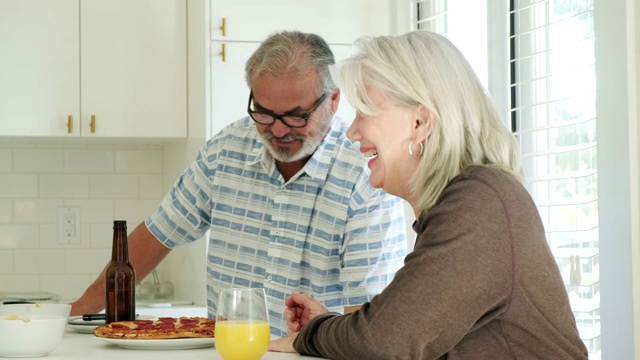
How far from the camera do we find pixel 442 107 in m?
1.72

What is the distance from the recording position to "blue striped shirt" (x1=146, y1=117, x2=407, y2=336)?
2416 millimetres

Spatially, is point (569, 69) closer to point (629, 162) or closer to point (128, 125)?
point (629, 162)

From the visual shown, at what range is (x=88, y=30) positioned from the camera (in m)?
3.96

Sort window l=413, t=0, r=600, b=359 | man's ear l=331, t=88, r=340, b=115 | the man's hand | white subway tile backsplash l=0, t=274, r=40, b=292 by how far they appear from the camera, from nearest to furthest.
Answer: the man's hand → man's ear l=331, t=88, r=340, b=115 → window l=413, t=0, r=600, b=359 → white subway tile backsplash l=0, t=274, r=40, b=292

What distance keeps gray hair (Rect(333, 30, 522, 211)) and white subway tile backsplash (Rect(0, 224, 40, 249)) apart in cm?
286

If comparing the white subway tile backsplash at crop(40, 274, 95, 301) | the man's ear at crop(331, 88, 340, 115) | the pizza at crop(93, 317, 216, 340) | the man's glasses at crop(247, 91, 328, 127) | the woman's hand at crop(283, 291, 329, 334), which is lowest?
the white subway tile backsplash at crop(40, 274, 95, 301)

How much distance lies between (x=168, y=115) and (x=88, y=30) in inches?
17.9

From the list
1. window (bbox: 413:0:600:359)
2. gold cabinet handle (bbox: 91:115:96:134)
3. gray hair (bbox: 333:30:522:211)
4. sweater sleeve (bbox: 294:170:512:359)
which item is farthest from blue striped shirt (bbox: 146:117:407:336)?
gold cabinet handle (bbox: 91:115:96:134)

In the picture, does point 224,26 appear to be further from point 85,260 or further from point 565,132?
point 565,132

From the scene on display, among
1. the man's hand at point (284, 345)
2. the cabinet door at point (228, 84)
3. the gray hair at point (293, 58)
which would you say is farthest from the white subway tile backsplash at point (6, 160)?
the man's hand at point (284, 345)

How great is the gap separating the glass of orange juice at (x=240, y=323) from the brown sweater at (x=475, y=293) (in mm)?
138

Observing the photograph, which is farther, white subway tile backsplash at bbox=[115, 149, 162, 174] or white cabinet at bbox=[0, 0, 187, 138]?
white subway tile backsplash at bbox=[115, 149, 162, 174]

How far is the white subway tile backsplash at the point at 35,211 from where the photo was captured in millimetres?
4305

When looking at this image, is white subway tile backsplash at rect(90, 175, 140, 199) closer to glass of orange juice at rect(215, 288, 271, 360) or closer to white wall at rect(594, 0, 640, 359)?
white wall at rect(594, 0, 640, 359)
